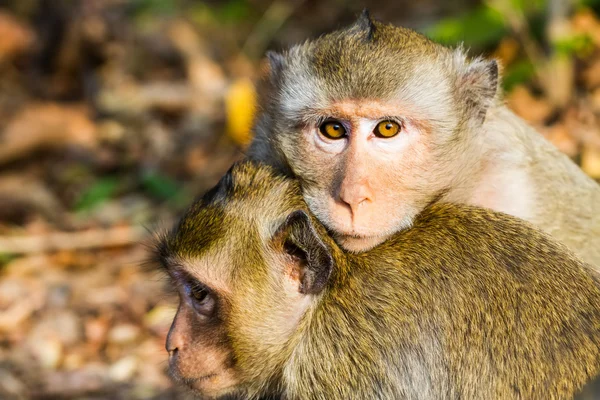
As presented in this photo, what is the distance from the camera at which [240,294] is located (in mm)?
3576

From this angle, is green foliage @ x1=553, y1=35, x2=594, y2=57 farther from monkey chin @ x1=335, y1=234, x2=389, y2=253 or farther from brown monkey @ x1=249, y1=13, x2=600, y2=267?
monkey chin @ x1=335, y1=234, x2=389, y2=253

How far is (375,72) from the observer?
4.09m

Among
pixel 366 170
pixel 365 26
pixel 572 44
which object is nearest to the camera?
pixel 366 170

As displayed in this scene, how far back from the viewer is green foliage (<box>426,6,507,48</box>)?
7.77 m

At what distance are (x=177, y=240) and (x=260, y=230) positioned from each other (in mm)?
374

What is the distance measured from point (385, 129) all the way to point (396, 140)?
0.24 feet

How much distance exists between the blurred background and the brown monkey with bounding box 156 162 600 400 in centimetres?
93

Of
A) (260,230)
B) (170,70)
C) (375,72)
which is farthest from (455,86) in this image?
(170,70)

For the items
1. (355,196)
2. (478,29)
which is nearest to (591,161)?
(478,29)

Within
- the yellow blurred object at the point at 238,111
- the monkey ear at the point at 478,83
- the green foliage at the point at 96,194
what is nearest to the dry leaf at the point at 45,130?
the green foliage at the point at 96,194

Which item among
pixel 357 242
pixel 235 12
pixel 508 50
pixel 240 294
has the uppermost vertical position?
pixel 508 50

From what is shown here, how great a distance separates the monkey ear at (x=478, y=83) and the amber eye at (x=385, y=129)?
524mm

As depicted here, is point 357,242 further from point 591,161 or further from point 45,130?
point 45,130

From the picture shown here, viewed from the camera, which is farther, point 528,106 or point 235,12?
point 235,12
